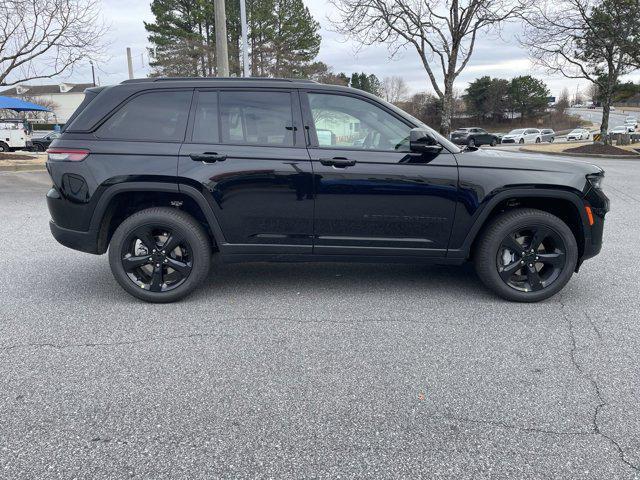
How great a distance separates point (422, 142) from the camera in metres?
3.83

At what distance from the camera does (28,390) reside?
2768mm

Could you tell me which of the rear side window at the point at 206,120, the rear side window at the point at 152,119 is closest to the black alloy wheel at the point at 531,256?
the rear side window at the point at 206,120

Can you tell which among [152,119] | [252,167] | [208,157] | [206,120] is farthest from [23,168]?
[252,167]

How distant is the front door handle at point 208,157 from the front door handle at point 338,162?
835 mm

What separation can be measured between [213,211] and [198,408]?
1.83 meters

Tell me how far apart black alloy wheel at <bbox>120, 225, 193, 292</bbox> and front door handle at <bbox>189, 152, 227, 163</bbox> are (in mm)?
650

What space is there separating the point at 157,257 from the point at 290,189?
4.28 feet

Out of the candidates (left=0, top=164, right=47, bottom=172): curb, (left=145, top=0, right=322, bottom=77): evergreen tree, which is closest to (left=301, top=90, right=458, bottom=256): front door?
(left=0, top=164, right=47, bottom=172): curb

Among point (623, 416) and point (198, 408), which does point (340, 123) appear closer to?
point (198, 408)

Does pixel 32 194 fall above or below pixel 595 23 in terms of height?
below

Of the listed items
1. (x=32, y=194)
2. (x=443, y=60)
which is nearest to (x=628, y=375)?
(x=32, y=194)

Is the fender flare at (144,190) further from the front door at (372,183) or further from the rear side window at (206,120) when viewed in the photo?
the front door at (372,183)

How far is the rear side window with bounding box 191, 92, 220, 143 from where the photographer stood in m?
3.98

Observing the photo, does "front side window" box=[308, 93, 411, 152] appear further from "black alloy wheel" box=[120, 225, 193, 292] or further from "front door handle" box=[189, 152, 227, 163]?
"black alloy wheel" box=[120, 225, 193, 292]
